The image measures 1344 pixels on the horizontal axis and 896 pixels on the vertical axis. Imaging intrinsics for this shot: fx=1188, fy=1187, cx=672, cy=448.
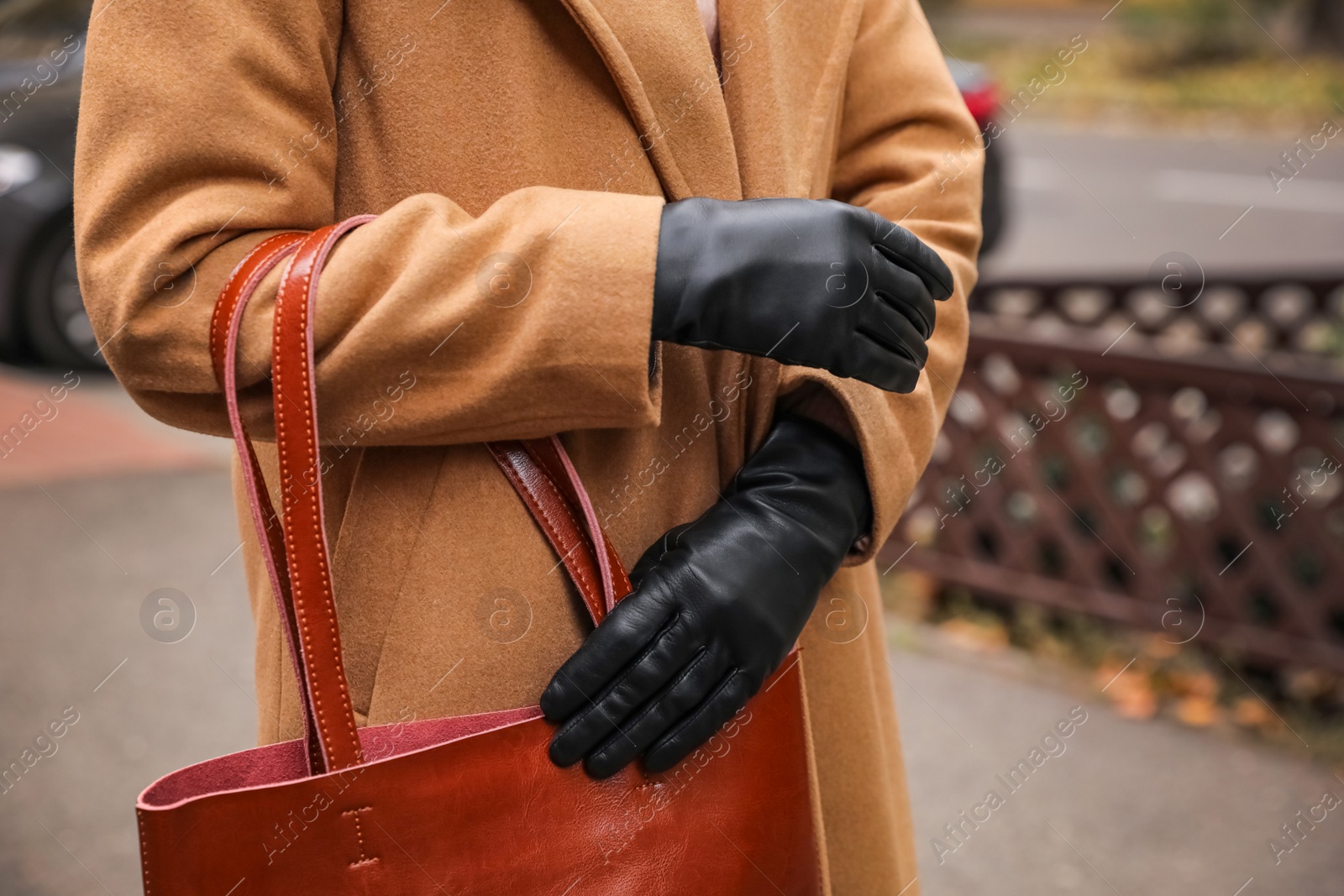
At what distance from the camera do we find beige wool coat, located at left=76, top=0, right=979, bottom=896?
37.6 inches

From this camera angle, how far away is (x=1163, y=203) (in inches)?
417

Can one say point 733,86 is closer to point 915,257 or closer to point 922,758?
point 915,257

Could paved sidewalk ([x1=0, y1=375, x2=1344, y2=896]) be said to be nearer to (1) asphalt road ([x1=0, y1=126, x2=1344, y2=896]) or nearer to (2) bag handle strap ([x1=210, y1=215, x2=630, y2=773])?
(1) asphalt road ([x1=0, y1=126, x2=1344, y2=896])

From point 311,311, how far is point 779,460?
463mm

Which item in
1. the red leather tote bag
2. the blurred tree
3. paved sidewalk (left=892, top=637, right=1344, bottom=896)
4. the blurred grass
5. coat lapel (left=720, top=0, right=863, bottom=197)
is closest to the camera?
the red leather tote bag

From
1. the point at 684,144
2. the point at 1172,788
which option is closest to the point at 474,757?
the point at 684,144

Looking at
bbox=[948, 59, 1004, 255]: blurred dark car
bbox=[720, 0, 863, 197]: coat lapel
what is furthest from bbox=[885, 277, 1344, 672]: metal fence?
bbox=[720, 0, 863, 197]: coat lapel

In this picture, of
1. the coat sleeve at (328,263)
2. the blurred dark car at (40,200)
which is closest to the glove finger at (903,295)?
the coat sleeve at (328,263)

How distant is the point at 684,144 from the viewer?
3.72ft

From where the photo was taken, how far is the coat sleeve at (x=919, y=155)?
1319 mm

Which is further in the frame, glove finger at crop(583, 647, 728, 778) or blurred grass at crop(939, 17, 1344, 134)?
blurred grass at crop(939, 17, 1344, 134)

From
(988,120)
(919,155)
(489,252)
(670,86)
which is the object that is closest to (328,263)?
(489,252)

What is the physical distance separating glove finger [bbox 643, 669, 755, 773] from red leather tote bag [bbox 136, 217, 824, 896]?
0.07 feet

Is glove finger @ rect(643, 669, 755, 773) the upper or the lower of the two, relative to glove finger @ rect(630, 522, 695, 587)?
lower
